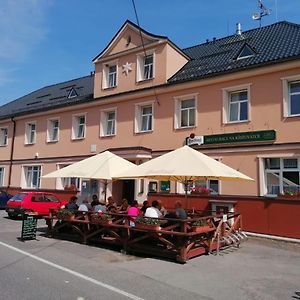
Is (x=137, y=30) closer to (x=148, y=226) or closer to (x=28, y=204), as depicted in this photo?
(x=28, y=204)

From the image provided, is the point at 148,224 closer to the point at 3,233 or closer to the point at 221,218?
the point at 221,218

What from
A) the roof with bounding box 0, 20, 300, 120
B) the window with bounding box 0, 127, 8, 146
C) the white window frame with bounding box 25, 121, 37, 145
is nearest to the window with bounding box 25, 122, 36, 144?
the white window frame with bounding box 25, 121, 37, 145

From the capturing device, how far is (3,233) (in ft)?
46.9

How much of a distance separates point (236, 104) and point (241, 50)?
294cm

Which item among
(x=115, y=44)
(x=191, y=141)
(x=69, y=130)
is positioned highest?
(x=115, y=44)

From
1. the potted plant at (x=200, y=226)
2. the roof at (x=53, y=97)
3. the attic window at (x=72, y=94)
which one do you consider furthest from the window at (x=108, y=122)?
the potted plant at (x=200, y=226)

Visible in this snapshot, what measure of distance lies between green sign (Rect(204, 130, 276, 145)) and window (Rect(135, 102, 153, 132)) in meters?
4.07

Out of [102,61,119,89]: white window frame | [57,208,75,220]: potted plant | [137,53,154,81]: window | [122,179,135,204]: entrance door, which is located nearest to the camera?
[57,208,75,220]: potted plant

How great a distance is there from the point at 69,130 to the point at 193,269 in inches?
676

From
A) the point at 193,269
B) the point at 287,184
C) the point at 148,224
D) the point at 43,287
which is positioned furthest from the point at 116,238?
the point at 287,184

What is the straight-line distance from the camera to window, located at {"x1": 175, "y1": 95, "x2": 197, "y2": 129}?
1822 cm

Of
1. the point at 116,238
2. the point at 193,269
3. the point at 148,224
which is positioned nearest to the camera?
the point at 193,269

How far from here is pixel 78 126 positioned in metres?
24.4

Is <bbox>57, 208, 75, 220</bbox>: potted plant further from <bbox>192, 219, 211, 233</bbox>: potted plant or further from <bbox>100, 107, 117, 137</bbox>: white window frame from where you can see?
<bbox>100, 107, 117, 137</bbox>: white window frame
